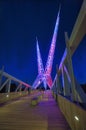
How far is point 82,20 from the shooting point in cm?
444

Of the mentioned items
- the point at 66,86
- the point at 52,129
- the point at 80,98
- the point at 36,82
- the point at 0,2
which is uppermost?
the point at 36,82

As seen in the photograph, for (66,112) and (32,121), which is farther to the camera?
(32,121)

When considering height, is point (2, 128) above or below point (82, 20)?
below

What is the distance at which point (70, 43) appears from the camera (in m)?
6.38

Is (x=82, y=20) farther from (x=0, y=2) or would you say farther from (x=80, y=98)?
(x=0, y=2)

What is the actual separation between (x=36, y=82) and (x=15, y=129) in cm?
5731

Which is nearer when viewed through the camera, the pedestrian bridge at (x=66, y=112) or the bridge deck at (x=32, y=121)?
the pedestrian bridge at (x=66, y=112)

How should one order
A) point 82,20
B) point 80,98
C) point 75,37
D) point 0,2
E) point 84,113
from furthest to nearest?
1. point 0,2
2. point 80,98
3. point 75,37
4. point 82,20
5. point 84,113

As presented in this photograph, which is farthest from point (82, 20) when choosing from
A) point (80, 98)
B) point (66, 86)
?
point (66, 86)

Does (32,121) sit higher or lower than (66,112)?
lower

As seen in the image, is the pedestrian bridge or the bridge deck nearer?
the pedestrian bridge

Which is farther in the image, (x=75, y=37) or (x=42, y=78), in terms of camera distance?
(x=42, y=78)

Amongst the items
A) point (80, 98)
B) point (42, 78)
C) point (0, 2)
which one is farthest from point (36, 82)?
point (80, 98)

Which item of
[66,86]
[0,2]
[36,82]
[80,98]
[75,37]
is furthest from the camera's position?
[36,82]
